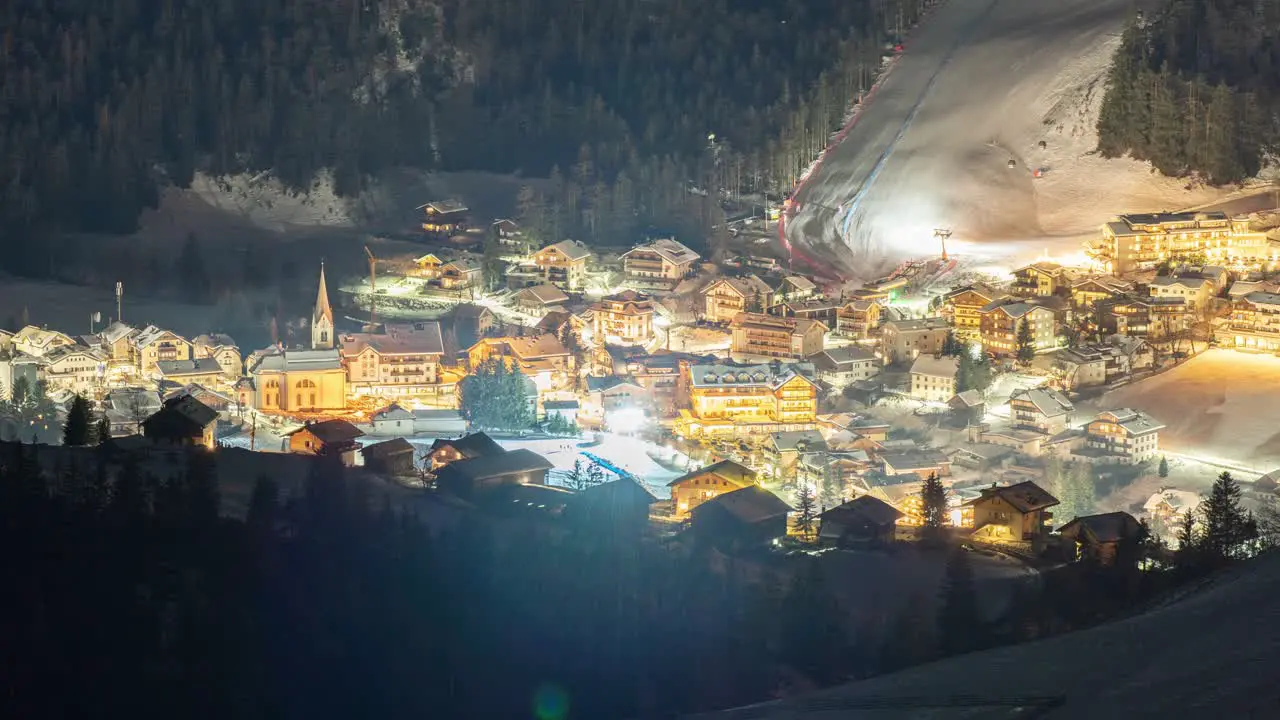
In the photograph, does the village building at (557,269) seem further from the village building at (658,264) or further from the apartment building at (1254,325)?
the apartment building at (1254,325)

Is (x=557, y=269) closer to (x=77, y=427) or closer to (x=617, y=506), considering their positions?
(x=617, y=506)

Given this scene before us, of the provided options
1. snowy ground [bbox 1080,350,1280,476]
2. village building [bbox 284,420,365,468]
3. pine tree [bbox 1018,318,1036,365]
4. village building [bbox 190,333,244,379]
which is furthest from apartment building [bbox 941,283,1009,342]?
village building [bbox 190,333,244,379]

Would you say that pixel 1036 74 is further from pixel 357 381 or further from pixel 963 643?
pixel 963 643

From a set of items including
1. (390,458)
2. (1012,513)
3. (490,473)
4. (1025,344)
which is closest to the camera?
(1012,513)

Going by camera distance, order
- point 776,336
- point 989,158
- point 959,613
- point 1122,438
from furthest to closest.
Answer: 1. point 989,158
2. point 776,336
3. point 1122,438
4. point 959,613

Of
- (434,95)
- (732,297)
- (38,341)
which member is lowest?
(38,341)

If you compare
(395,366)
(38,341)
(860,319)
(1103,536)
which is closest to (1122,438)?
(1103,536)

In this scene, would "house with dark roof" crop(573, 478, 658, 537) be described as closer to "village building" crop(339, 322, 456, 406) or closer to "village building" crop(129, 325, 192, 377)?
"village building" crop(339, 322, 456, 406)
